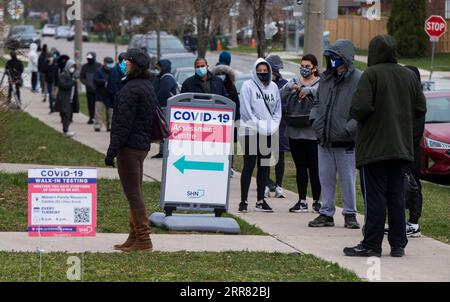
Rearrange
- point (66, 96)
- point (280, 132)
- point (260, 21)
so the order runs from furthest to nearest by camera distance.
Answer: point (66, 96) → point (260, 21) → point (280, 132)

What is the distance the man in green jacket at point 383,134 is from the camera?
32.6ft

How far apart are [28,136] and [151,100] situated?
1371 cm

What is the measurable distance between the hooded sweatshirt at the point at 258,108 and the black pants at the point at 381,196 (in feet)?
10.4

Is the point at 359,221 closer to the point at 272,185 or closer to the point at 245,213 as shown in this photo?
the point at 245,213

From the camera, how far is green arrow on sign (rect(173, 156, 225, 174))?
40.0 ft

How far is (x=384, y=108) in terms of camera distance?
32.6ft

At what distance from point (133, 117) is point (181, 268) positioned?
1.58 meters

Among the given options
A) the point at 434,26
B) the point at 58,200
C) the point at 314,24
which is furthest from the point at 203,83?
the point at 434,26

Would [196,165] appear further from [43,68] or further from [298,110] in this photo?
[43,68]

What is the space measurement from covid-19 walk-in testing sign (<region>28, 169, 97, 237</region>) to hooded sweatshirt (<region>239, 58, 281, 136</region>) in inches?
198

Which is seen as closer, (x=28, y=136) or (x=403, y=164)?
(x=403, y=164)

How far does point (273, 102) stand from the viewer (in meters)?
13.3

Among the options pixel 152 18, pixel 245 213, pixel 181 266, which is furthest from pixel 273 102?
pixel 152 18

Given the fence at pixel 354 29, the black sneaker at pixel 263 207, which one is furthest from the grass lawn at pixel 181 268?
the fence at pixel 354 29
